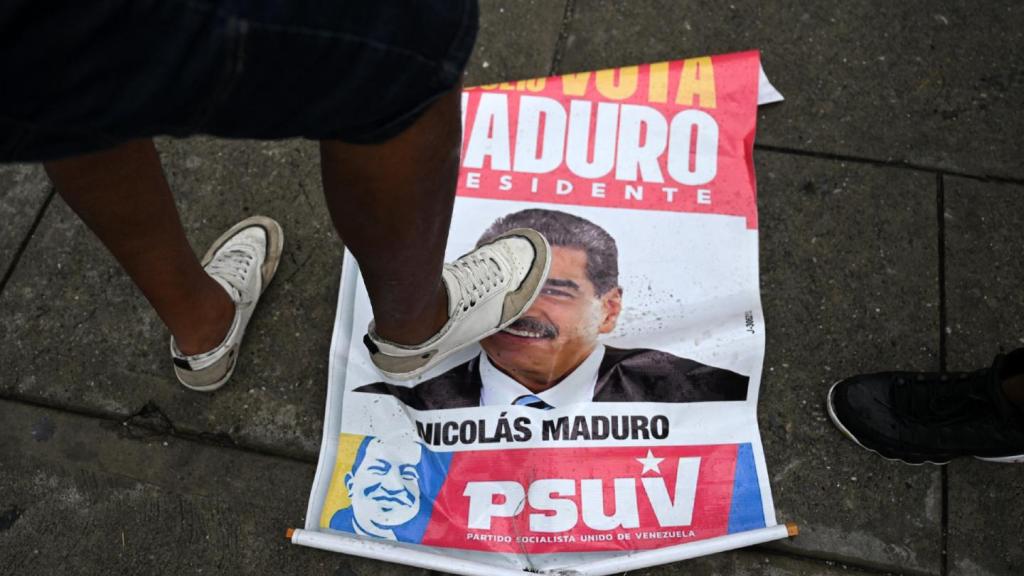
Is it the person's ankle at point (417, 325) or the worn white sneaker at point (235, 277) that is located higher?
the person's ankle at point (417, 325)

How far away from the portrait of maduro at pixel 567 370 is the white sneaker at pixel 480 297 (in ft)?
0.17

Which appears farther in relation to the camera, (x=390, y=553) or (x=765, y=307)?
(x=765, y=307)

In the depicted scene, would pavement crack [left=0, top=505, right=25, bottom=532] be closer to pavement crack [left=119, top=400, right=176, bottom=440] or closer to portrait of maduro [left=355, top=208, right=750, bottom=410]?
pavement crack [left=119, top=400, right=176, bottom=440]

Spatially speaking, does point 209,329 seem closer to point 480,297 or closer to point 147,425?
point 147,425

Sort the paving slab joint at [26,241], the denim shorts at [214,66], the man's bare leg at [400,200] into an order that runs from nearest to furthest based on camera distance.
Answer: the denim shorts at [214,66]
the man's bare leg at [400,200]
the paving slab joint at [26,241]

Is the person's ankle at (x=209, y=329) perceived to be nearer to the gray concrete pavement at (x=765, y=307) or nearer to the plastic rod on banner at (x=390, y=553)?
the gray concrete pavement at (x=765, y=307)

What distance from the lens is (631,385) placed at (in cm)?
107

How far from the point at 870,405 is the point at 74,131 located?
100 centimetres

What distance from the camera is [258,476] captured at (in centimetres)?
105

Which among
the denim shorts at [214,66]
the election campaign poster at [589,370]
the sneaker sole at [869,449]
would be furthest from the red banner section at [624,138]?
the denim shorts at [214,66]

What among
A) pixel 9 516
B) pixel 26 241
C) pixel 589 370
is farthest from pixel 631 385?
pixel 26 241

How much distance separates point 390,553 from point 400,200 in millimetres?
536

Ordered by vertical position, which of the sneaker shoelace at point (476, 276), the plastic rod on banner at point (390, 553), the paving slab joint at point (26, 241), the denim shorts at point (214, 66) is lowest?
the paving slab joint at point (26, 241)

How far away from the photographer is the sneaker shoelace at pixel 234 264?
3.52ft
